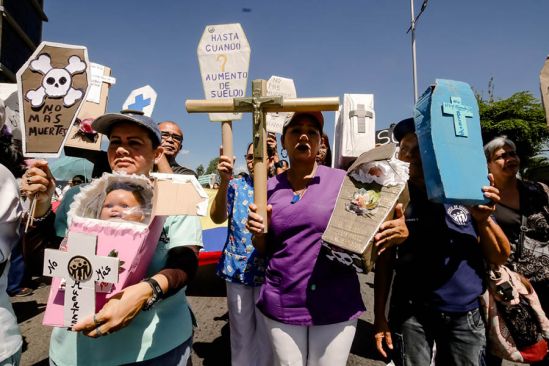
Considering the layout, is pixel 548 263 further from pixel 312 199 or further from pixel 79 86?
pixel 79 86

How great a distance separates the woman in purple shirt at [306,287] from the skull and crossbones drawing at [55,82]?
104 centimetres

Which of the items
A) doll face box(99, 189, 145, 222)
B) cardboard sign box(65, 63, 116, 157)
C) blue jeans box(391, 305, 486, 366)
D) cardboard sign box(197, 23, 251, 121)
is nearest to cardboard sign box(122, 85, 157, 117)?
cardboard sign box(65, 63, 116, 157)

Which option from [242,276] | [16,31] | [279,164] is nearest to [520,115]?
[279,164]

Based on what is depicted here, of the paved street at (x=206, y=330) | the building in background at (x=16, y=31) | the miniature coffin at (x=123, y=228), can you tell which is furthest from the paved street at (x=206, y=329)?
the building in background at (x=16, y=31)

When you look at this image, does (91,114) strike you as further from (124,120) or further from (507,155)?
(507,155)

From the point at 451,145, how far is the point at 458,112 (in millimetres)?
189

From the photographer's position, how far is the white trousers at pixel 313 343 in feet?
5.27

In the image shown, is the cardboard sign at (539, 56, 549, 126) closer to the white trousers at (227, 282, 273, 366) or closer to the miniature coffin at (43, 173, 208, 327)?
the miniature coffin at (43, 173, 208, 327)

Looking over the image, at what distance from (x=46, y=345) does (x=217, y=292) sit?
235 cm

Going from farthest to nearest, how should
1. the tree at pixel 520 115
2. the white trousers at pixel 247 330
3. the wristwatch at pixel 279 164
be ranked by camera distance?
the tree at pixel 520 115
the wristwatch at pixel 279 164
the white trousers at pixel 247 330

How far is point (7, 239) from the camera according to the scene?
1249mm

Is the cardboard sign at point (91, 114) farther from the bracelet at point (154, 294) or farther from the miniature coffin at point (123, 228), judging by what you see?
the bracelet at point (154, 294)

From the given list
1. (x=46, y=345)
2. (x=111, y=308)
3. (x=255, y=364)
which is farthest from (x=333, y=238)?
(x=46, y=345)

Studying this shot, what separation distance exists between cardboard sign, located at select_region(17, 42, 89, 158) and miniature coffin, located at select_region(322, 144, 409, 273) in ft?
4.45
